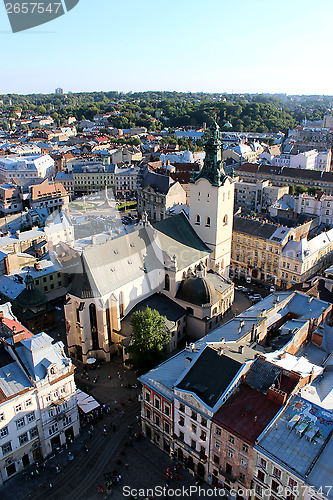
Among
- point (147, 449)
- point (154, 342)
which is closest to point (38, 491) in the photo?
point (147, 449)

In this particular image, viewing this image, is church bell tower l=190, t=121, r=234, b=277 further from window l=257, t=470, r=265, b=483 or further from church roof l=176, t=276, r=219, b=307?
window l=257, t=470, r=265, b=483

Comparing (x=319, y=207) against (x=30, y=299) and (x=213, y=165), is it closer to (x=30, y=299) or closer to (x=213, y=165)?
(x=213, y=165)

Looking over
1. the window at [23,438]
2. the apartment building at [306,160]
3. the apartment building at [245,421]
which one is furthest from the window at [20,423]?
the apartment building at [306,160]

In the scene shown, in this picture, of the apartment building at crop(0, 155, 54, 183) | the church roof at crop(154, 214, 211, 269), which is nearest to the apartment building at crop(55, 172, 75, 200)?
the apartment building at crop(0, 155, 54, 183)

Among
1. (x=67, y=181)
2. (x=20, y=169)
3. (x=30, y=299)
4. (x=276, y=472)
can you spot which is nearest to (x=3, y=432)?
(x=276, y=472)

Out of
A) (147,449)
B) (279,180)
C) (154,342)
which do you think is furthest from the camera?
(279,180)

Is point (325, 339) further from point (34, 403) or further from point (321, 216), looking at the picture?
point (321, 216)

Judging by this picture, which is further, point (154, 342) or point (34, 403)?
point (154, 342)
